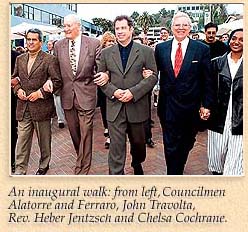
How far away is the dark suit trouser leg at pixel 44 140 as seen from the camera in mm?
4750

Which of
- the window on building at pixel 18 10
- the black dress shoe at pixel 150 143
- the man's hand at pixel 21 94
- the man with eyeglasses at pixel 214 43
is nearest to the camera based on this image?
the window on building at pixel 18 10

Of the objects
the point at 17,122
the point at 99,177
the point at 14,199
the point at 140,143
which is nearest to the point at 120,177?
the point at 99,177

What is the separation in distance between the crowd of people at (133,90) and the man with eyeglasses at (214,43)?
0.15m

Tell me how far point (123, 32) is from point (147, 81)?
1.47ft

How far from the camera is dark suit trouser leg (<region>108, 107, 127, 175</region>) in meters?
4.53

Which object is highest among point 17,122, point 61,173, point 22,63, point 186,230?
point 22,63

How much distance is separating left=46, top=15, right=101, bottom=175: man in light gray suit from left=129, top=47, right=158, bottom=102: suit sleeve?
0.44 m

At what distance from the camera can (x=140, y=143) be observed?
4.65 meters

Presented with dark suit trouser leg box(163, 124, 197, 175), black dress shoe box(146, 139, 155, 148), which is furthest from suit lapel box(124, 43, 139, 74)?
black dress shoe box(146, 139, 155, 148)

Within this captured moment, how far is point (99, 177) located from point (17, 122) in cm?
100

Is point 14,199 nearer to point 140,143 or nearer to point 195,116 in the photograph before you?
point 140,143

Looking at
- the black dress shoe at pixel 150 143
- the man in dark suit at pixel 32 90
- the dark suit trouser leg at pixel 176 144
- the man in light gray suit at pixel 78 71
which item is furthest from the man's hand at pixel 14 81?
the black dress shoe at pixel 150 143

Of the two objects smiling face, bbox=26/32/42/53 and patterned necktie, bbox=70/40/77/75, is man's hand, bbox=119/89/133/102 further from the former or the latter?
smiling face, bbox=26/32/42/53

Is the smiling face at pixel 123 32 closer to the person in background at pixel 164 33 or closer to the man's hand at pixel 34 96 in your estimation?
the person in background at pixel 164 33
